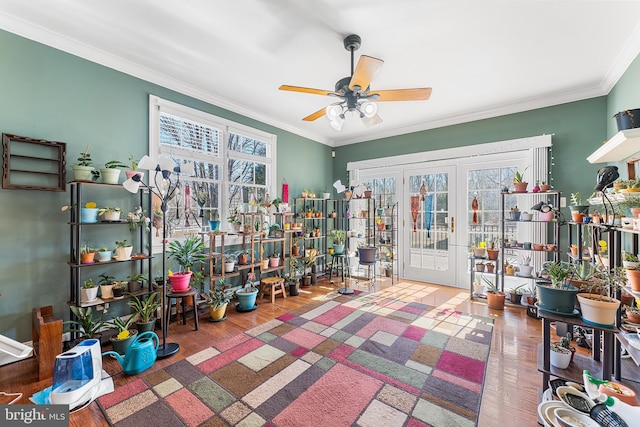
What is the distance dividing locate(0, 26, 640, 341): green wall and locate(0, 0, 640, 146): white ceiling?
146 millimetres

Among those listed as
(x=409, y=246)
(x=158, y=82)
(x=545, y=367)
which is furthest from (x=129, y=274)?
(x=409, y=246)

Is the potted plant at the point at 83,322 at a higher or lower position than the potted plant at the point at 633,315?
lower

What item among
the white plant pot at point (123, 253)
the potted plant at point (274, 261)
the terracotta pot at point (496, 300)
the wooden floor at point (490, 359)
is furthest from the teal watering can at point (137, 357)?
the terracotta pot at point (496, 300)

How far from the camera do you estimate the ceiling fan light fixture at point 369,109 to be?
252cm

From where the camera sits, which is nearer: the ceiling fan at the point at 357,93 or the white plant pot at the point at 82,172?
the ceiling fan at the point at 357,93

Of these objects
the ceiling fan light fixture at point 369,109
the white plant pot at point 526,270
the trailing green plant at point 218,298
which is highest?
the ceiling fan light fixture at point 369,109

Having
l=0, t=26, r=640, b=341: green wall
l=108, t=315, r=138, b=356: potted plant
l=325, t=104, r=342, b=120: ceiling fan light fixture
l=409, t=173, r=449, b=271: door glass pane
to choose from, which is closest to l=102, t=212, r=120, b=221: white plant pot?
l=0, t=26, r=640, b=341: green wall

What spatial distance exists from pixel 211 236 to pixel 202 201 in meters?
0.56

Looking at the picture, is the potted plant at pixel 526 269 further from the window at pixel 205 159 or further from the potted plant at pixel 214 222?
the potted plant at pixel 214 222

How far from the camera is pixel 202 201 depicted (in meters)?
3.68

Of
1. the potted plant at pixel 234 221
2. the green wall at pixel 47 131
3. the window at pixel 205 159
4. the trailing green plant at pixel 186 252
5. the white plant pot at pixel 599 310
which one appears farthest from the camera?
the potted plant at pixel 234 221

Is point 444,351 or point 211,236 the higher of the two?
point 211,236

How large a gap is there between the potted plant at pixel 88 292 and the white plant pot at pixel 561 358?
3.74m

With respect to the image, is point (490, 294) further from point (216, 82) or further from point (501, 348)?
point (216, 82)
